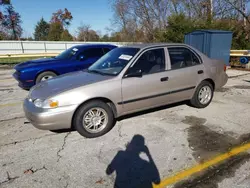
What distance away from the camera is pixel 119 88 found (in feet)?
11.6

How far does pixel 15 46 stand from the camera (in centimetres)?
2369

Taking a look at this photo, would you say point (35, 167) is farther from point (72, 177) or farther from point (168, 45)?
point (168, 45)

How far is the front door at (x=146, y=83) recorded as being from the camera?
3.65 m

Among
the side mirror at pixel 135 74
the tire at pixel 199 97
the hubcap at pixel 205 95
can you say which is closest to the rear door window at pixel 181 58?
the tire at pixel 199 97

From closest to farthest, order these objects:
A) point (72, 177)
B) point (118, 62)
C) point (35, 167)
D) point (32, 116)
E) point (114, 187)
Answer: point (114, 187)
point (72, 177)
point (35, 167)
point (32, 116)
point (118, 62)

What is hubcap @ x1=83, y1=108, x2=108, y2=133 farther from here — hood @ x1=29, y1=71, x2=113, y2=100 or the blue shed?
the blue shed

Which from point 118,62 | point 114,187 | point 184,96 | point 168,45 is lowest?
point 114,187

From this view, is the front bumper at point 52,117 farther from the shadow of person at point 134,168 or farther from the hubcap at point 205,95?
the hubcap at point 205,95

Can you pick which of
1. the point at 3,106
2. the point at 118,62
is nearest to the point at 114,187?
the point at 118,62

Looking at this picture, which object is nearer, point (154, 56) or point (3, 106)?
point (154, 56)

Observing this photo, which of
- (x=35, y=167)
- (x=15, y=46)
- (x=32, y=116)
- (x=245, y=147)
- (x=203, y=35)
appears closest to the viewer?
(x=35, y=167)

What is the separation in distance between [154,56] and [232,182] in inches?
102

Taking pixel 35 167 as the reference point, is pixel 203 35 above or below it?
above

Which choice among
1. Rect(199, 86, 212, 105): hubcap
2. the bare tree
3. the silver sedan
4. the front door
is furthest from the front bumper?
the bare tree
